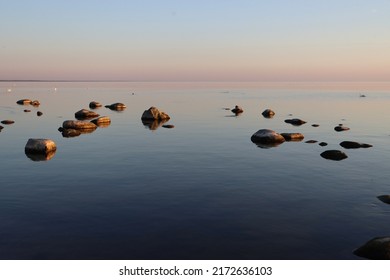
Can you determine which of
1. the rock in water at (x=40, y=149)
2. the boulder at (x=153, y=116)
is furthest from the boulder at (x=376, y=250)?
the boulder at (x=153, y=116)

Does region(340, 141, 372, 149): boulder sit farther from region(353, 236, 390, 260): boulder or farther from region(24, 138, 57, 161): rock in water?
region(24, 138, 57, 161): rock in water

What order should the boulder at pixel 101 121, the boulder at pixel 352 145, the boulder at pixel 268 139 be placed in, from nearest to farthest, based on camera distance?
→ the boulder at pixel 352 145 → the boulder at pixel 268 139 → the boulder at pixel 101 121

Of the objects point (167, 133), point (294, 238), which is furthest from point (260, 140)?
point (294, 238)

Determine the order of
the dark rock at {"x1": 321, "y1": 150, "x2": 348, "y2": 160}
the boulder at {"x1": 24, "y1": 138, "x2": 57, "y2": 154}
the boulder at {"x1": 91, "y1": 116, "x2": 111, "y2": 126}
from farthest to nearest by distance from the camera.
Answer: the boulder at {"x1": 91, "y1": 116, "x2": 111, "y2": 126}, the boulder at {"x1": 24, "y1": 138, "x2": 57, "y2": 154}, the dark rock at {"x1": 321, "y1": 150, "x2": 348, "y2": 160}

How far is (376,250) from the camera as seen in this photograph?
12883 millimetres

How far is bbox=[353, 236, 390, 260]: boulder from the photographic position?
12758 millimetres

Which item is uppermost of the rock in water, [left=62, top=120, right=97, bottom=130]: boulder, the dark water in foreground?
[left=62, top=120, right=97, bottom=130]: boulder

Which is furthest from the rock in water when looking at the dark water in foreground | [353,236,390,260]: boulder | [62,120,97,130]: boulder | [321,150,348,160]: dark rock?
[353,236,390,260]: boulder

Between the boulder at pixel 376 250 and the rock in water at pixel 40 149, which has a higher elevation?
the rock in water at pixel 40 149

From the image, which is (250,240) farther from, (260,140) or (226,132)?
(226,132)

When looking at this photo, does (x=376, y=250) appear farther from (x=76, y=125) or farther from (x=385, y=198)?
(x=76, y=125)

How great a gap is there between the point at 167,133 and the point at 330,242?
32.5m

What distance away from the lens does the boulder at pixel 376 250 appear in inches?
502

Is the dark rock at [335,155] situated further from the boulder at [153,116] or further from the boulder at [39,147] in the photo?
the boulder at [153,116]
